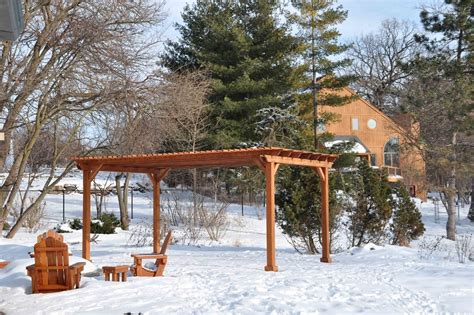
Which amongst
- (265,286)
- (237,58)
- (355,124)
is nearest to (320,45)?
(237,58)

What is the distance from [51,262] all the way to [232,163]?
4.86 m

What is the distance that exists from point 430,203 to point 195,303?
36.0 m

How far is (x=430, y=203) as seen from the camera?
1619 inches

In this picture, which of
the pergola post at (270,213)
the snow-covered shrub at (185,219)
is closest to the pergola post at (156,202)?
the snow-covered shrub at (185,219)

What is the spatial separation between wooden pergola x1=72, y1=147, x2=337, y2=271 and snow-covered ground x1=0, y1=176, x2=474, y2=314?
651mm

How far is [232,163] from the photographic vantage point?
12.5 m

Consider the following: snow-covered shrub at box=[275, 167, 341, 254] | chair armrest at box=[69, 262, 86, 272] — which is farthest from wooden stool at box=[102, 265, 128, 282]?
snow-covered shrub at box=[275, 167, 341, 254]

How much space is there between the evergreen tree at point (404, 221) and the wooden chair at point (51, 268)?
10180mm

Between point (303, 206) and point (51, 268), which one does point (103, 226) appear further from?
point (51, 268)

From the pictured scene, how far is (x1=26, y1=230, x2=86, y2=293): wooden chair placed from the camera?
8539 mm

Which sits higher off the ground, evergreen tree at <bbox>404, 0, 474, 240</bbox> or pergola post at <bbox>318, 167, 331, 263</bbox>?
evergreen tree at <bbox>404, 0, 474, 240</bbox>

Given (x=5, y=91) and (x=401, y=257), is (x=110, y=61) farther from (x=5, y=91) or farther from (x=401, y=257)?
(x=401, y=257)

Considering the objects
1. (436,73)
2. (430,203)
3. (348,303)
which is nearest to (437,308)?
(348,303)

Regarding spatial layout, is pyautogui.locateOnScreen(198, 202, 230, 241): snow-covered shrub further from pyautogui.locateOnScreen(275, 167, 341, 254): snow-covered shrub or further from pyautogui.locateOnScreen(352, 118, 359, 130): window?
pyautogui.locateOnScreen(352, 118, 359, 130): window
